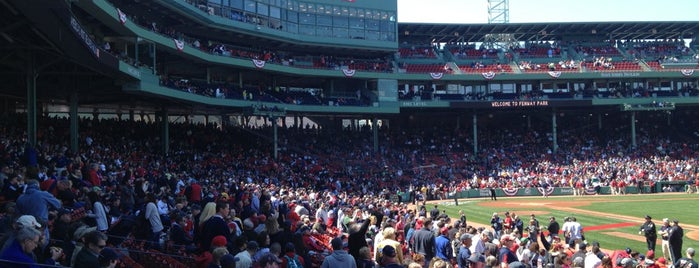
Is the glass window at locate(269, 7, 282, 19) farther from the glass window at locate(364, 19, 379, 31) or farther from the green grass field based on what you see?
the green grass field

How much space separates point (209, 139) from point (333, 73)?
12.7 m

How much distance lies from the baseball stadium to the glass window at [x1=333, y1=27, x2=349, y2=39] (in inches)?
6.6

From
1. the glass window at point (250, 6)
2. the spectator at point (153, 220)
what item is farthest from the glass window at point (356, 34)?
the spectator at point (153, 220)

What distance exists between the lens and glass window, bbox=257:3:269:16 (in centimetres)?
4716

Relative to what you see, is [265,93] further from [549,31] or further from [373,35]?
[549,31]

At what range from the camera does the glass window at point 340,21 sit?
51750 mm

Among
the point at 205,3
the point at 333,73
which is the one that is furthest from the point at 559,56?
the point at 205,3

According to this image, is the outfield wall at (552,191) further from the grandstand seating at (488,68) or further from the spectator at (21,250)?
the spectator at (21,250)

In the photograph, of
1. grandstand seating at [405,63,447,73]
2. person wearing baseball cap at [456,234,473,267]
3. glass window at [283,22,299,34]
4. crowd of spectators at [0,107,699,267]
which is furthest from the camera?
grandstand seating at [405,63,447,73]

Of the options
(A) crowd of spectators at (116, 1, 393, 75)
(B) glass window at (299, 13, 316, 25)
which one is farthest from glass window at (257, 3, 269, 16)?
(B) glass window at (299, 13, 316, 25)

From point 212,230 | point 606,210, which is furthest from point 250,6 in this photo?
point 212,230

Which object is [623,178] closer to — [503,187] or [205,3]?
[503,187]

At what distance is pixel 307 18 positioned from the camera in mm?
50531

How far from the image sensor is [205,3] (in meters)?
43.3
